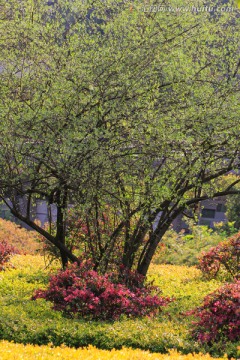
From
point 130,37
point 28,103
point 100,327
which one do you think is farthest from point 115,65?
point 100,327

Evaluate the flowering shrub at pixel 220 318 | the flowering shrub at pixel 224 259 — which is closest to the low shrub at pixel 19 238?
the flowering shrub at pixel 224 259

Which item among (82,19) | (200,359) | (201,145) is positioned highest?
(82,19)

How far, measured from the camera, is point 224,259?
11961 millimetres

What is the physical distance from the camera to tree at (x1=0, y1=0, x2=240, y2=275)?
8289 millimetres

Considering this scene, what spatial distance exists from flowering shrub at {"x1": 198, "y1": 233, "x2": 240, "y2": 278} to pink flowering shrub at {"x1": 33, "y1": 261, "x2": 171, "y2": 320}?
3372 millimetres

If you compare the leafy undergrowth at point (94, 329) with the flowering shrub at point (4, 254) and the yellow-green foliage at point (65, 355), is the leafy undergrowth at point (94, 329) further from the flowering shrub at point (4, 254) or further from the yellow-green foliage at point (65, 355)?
the flowering shrub at point (4, 254)

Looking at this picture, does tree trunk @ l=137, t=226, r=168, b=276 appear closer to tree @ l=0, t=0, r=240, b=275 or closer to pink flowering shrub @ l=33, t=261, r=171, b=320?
tree @ l=0, t=0, r=240, b=275

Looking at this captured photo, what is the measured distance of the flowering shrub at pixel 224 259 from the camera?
11938 mm

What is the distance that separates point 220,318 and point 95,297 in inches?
67.7

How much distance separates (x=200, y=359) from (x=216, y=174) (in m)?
3.97

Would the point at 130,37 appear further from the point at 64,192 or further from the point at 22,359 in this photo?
the point at 22,359

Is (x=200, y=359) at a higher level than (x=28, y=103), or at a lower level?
lower

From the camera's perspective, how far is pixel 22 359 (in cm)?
523

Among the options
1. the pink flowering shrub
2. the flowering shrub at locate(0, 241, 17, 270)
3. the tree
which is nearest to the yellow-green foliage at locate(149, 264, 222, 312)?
the pink flowering shrub
